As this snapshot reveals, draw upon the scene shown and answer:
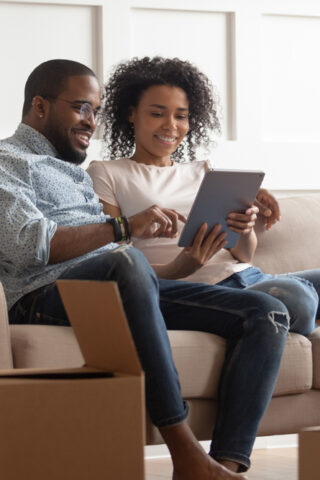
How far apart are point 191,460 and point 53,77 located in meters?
1.06

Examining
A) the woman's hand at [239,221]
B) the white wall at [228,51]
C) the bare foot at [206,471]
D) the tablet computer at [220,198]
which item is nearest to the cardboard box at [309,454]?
the bare foot at [206,471]

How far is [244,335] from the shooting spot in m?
1.78

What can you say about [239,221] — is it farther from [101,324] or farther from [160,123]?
[101,324]

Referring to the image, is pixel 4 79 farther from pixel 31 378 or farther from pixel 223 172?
pixel 31 378

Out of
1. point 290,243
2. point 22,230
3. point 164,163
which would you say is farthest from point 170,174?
point 22,230

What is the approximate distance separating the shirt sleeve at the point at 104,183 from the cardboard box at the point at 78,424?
1270 mm

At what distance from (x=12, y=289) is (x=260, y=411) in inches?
24.2

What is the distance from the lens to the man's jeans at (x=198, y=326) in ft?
5.11

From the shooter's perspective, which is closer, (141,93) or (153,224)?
(153,224)

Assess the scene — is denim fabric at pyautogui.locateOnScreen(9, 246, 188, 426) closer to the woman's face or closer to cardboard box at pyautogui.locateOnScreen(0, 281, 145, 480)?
cardboard box at pyautogui.locateOnScreen(0, 281, 145, 480)

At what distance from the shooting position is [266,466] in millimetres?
2566

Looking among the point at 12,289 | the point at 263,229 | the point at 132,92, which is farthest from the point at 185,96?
the point at 12,289

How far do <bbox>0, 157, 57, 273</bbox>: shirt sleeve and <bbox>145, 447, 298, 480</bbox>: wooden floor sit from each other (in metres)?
0.94

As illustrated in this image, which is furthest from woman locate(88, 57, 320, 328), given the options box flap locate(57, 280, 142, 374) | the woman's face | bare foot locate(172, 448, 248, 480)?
box flap locate(57, 280, 142, 374)
